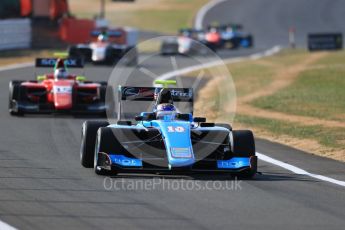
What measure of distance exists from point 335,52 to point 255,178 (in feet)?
142

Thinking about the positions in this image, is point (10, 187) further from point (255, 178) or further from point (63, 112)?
point (63, 112)

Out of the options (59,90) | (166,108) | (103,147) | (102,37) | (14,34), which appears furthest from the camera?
(14,34)

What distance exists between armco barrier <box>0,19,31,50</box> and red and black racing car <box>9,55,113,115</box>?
24.8 metres

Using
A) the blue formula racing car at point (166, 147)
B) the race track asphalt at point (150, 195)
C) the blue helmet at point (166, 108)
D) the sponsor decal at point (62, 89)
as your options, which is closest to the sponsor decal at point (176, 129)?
the blue formula racing car at point (166, 147)

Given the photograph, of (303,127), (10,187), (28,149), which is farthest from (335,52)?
(10,187)

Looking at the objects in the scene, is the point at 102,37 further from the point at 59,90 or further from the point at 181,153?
the point at 181,153

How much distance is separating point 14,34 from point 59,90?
29057 millimetres

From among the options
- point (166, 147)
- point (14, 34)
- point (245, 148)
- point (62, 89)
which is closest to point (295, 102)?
point (62, 89)

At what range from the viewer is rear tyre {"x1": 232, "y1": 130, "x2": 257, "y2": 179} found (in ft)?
47.4

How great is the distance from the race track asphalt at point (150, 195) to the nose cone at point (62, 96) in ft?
11.2

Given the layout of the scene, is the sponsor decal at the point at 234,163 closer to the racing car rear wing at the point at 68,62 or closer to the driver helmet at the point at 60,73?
the driver helmet at the point at 60,73

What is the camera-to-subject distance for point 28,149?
17906mm

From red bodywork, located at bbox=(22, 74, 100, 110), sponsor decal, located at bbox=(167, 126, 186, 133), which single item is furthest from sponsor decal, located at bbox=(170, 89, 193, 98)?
red bodywork, located at bbox=(22, 74, 100, 110)

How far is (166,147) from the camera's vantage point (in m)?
14.2
